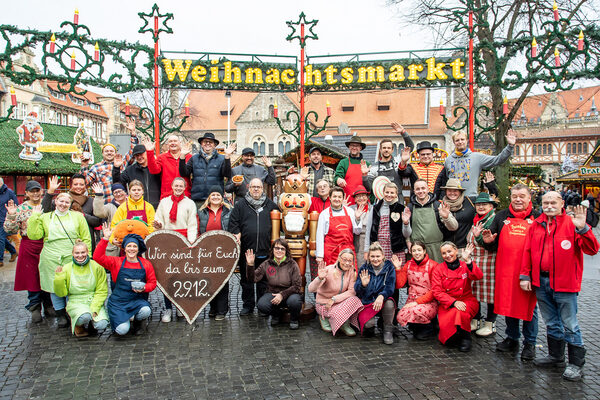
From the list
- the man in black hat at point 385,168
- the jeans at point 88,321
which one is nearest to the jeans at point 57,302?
the jeans at point 88,321

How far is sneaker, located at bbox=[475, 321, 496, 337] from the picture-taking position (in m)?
5.30

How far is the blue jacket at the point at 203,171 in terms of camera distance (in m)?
6.53

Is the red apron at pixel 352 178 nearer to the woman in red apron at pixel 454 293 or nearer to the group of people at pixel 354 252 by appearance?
the group of people at pixel 354 252

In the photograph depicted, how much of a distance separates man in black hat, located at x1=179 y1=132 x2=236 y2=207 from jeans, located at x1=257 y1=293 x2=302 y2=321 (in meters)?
1.91

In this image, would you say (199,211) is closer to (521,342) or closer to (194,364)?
(194,364)

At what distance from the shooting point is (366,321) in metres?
5.24

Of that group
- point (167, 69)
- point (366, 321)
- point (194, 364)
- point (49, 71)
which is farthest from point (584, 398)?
point (49, 71)

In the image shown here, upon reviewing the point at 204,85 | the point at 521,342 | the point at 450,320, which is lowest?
the point at 521,342

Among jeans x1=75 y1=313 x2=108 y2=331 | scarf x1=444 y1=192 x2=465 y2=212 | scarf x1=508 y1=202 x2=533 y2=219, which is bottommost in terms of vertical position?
jeans x1=75 y1=313 x2=108 y2=331

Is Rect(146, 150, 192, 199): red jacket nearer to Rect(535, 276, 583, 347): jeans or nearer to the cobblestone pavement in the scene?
the cobblestone pavement

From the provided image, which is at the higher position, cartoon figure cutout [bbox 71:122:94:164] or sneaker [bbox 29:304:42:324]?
cartoon figure cutout [bbox 71:122:94:164]

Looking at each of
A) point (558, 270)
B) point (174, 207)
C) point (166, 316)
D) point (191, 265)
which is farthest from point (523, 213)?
point (166, 316)

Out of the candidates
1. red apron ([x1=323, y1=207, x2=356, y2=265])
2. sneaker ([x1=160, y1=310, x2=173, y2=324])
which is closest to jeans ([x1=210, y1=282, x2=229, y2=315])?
sneaker ([x1=160, y1=310, x2=173, y2=324])

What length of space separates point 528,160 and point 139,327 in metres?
59.6
